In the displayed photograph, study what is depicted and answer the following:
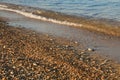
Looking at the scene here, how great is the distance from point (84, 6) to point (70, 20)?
4063 mm

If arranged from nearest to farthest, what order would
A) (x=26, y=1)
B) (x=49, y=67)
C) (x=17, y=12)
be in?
(x=49, y=67), (x=17, y=12), (x=26, y=1)

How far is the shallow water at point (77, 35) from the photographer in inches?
452

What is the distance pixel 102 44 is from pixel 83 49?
1.04m

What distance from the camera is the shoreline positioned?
8547 mm

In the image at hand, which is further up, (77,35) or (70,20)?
(70,20)

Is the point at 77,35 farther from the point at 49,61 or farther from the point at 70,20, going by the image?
the point at 49,61

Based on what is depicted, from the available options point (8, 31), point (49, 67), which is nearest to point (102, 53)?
point (49, 67)

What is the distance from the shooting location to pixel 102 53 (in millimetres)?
10984

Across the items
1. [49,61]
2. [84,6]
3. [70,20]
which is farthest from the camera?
[84,6]

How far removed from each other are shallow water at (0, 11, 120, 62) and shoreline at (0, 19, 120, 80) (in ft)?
1.81

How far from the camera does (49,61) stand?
955 centimetres

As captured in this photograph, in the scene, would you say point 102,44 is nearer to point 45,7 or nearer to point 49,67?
point 49,67

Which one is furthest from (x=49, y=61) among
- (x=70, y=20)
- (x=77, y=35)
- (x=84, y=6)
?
(x=84, y=6)

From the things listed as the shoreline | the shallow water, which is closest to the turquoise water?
the shallow water
